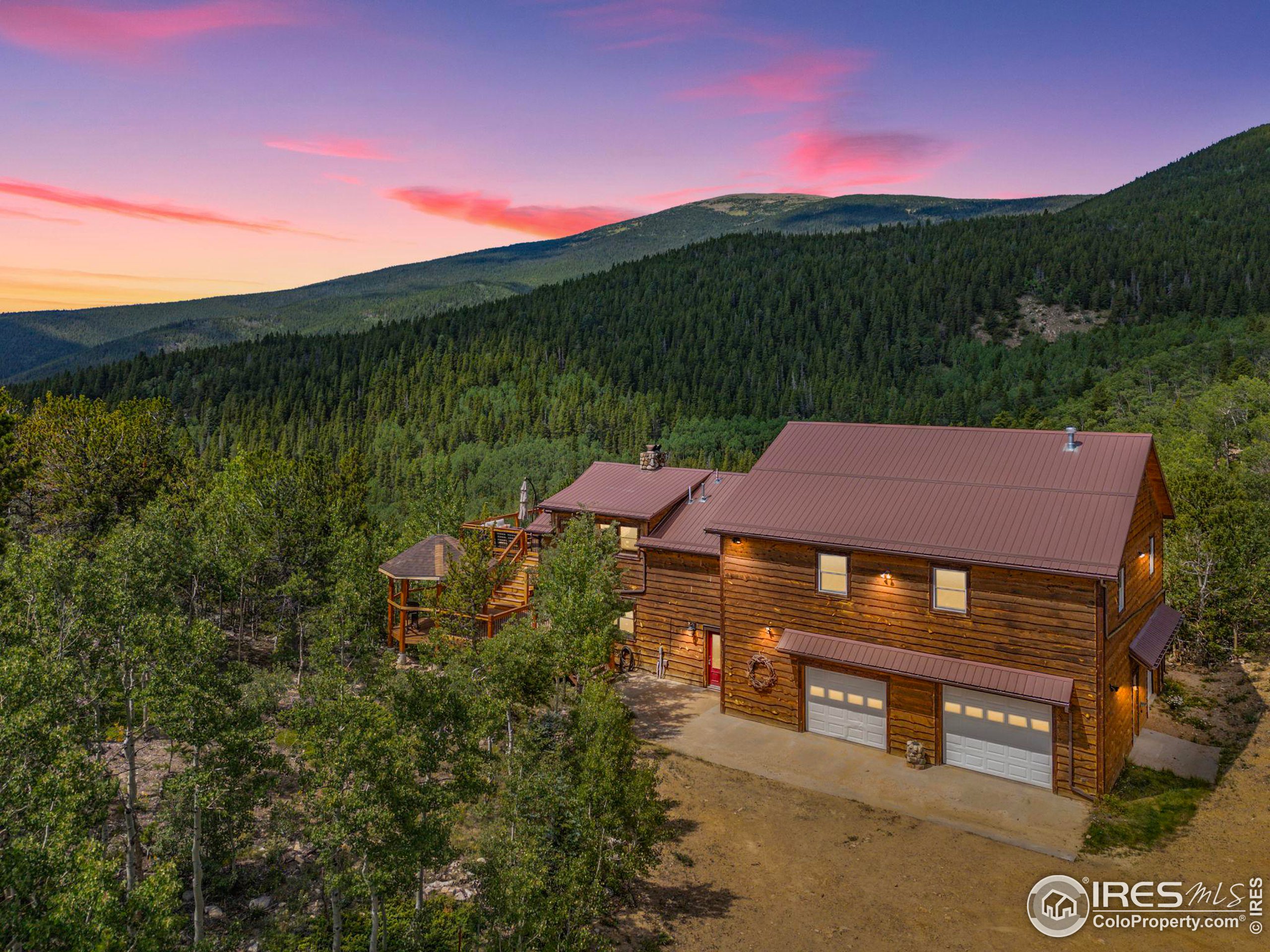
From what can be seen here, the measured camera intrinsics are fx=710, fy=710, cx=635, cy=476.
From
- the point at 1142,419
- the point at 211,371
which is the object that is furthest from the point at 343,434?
the point at 1142,419

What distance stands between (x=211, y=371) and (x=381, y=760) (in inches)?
7255

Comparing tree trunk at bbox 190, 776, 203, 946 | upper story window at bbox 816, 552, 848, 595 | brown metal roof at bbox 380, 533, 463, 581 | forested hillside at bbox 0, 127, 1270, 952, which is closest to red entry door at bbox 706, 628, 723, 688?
forested hillside at bbox 0, 127, 1270, 952

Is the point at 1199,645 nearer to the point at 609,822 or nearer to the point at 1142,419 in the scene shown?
the point at 609,822

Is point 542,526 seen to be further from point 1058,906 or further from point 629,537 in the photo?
point 1058,906

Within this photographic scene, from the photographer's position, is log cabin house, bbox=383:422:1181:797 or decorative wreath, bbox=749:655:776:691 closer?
log cabin house, bbox=383:422:1181:797

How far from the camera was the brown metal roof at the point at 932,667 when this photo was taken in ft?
60.6

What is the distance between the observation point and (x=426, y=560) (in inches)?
1215

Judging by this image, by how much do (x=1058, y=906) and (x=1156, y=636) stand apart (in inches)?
478

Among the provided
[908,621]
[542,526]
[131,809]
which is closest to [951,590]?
[908,621]

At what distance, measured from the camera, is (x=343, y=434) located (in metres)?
141

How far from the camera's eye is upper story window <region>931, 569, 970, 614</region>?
20.2 m

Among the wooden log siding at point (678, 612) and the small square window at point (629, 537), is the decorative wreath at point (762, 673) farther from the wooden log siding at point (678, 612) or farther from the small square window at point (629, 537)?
the small square window at point (629, 537)

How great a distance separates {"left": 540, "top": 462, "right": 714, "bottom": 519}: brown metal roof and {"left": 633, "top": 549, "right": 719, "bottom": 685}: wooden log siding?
2.28 meters
